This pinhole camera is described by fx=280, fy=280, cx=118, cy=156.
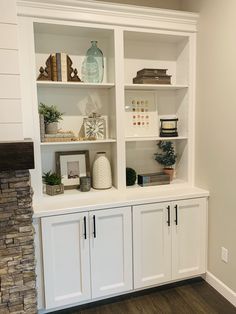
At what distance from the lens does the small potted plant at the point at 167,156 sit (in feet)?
9.25

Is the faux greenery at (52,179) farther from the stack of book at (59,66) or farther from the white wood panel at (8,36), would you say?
the white wood panel at (8,36)

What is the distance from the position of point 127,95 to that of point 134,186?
87 centimetres

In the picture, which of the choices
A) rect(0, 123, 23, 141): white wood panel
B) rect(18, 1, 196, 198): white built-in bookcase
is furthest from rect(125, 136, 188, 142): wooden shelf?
rect(0, 123, 23, 141): white wood panel

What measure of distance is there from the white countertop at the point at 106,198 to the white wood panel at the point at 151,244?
0.28 feet

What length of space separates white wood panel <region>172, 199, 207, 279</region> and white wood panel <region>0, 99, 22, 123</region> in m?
1.43

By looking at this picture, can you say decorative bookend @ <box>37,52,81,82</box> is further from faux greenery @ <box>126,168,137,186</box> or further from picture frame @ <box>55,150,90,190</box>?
faux greenery @ <box>126,168,137,186</box>

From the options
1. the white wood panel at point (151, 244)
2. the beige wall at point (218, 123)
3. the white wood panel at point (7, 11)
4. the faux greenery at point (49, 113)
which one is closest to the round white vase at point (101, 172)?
the white wood panel at point (151, 244)

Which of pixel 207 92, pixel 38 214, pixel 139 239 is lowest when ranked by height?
pixel 139 239

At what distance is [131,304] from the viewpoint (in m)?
2.29

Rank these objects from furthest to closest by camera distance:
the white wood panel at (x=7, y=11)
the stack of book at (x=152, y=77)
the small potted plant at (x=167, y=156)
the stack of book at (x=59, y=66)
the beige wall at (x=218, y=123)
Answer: the small potted plant at (x=167, y=156), the stack of book at (x=152, y=77), the stack of book at (x=59, y=66), the beige wall at (x=218, y=123), the white wood panel at (x=7, y=11)

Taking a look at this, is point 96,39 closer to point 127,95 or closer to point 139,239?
point 127,95

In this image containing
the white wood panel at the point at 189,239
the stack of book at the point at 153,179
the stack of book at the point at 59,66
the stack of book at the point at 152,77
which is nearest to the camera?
the stack of book at the point at 59,66

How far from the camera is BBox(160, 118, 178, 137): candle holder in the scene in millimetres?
2711

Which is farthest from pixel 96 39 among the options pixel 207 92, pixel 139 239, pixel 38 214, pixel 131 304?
pixel 131 304
